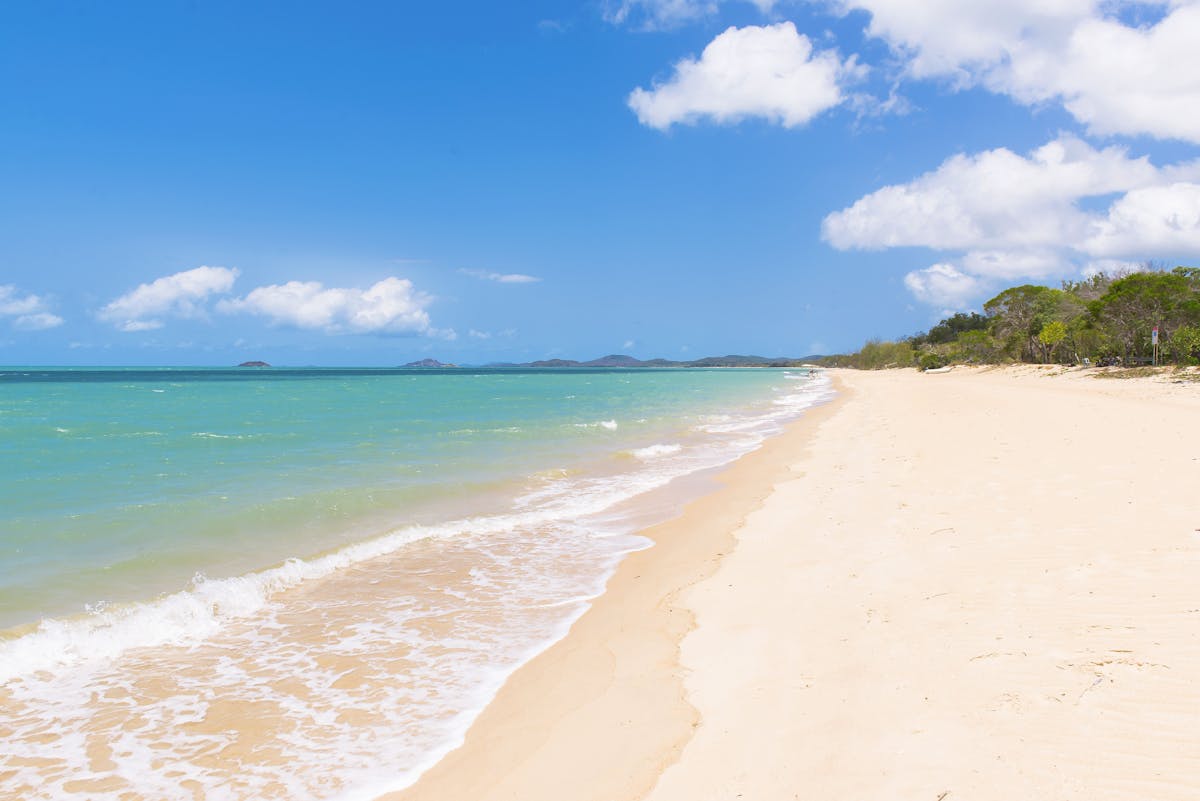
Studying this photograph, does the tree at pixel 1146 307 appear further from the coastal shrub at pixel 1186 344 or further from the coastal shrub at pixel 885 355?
the coastal shrub at pixel 885 355

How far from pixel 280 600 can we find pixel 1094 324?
5829 centimetres

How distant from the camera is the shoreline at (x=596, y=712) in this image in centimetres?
370

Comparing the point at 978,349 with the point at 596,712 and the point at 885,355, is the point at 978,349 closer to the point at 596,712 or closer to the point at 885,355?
the point at 885,355

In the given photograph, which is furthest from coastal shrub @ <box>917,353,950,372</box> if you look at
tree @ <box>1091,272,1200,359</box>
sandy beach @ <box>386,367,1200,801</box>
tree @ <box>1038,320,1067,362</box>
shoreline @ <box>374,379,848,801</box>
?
shoreline @ <box>374,379,848,801</box>

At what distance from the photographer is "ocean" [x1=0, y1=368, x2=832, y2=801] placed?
14.0ft

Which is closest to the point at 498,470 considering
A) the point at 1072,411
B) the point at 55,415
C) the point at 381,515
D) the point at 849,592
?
the point at 381,515

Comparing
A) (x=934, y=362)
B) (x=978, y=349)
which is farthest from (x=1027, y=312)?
(x=934, y=362)

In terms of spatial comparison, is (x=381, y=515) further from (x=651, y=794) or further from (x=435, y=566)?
(x=651, y=794)

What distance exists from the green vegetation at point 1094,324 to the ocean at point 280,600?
3986 cm

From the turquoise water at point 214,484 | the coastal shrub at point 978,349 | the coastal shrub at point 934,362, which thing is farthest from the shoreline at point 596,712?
the coastal shrub at point 934,362

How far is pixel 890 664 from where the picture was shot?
4.39m

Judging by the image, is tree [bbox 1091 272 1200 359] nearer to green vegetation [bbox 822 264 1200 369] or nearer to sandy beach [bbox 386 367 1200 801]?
green vegetation [bbox 822 264 1200 369]

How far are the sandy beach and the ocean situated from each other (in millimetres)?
717

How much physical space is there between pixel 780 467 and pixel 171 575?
12310 millimetres
